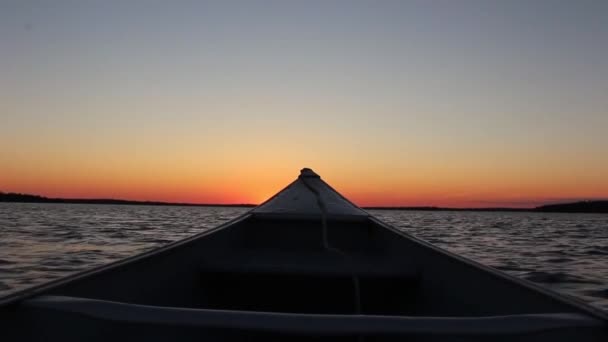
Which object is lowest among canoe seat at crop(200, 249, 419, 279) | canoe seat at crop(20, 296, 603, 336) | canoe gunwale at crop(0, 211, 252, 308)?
canoe seat at crop(200, 249, 419, 279)

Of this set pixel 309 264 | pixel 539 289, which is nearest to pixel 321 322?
pixel 539 289

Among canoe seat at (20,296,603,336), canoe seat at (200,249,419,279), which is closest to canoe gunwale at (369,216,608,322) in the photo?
canoe seat at (20,296,603,336)

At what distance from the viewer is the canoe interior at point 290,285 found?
1.52 m

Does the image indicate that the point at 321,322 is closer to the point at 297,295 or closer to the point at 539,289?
the point at 539,289

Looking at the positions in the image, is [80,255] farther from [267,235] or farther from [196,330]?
[196,330]

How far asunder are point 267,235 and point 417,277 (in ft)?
7.33

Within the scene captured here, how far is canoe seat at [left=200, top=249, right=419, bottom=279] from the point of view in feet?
10.8

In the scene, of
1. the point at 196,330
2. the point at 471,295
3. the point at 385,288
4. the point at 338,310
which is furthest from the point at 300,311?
the point at 196,330

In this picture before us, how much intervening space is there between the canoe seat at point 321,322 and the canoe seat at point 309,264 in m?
1.81

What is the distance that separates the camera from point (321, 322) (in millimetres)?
1392

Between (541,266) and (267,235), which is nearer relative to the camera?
(267,235)

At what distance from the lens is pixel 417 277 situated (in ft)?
10.9

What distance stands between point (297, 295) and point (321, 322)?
2.26m

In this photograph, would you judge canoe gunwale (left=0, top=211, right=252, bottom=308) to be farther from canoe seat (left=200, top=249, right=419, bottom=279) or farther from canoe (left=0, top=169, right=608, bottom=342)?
canoe seat (left=200, top=249, right=419, bottom=279)
